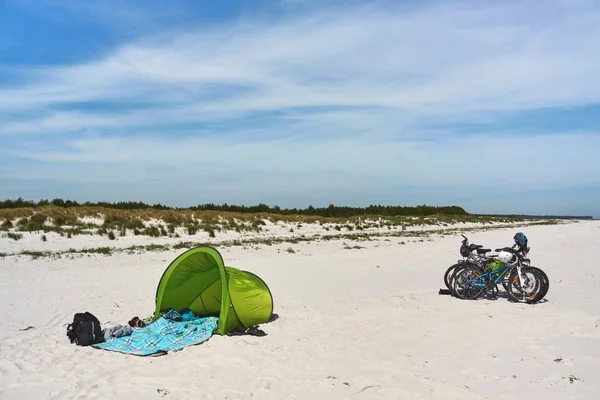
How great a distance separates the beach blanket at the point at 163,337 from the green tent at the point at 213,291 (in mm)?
361

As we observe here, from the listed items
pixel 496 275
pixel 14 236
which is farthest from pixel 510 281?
pixel 14 236

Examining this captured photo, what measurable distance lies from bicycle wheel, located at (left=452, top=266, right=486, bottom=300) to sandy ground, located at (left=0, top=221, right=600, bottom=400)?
0.30 metres

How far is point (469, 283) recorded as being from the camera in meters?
11.0

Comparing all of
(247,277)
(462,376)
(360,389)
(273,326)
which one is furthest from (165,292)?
(462,376)

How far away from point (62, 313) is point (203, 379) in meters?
5.30

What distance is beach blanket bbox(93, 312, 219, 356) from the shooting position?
295 inches

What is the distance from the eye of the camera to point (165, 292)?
9773mm

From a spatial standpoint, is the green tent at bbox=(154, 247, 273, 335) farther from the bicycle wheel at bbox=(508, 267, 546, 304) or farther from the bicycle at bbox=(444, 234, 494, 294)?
the bicycle wheel at bbox=(508, 267, 546, 304)

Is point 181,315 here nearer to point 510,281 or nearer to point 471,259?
point 471,259

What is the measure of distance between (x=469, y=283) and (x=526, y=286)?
3.81 feet

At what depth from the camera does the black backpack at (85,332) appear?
7.62 meters

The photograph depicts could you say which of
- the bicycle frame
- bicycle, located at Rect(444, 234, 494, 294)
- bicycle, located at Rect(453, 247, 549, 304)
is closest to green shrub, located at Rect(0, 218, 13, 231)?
bicycle, located at Rect(444, 234, 494, 294)

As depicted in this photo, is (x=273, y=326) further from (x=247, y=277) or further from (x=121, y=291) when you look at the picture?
(x=121, y=291)

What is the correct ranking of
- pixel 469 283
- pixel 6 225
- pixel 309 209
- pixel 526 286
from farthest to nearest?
pixel 309 209
pixel 6 225
pixel 469 283
pixel 526 286
